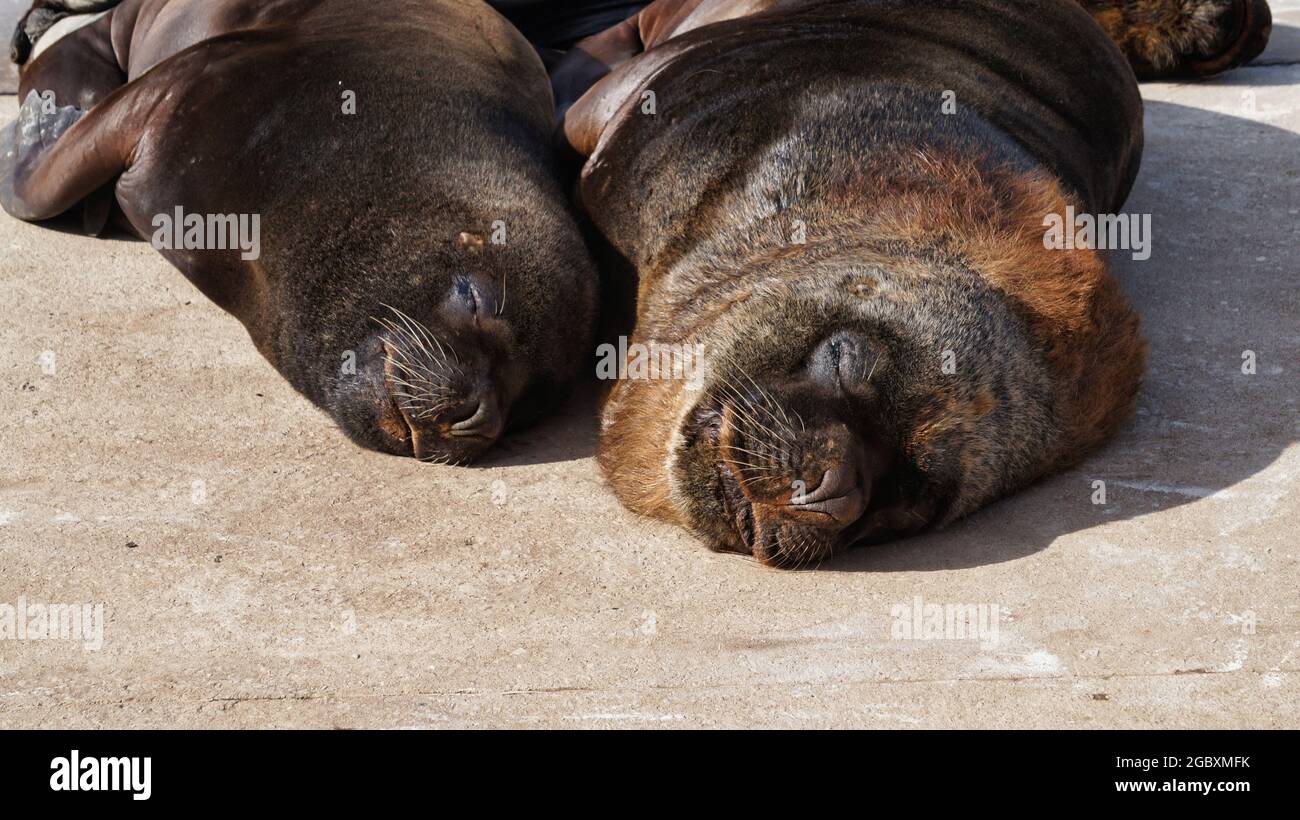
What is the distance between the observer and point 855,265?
421 cm

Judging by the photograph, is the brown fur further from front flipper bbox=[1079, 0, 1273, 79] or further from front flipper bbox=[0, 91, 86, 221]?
front flipper bbox=[1079, 0, 1273, 79]

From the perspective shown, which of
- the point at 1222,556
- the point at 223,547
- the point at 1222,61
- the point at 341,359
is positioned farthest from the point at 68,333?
the point at 1222,61

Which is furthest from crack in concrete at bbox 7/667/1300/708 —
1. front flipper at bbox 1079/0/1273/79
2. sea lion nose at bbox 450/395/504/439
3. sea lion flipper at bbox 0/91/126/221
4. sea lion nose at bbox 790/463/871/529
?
front flipper at bbox 1079/0/1273/79

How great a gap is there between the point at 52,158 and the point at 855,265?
11.5 feet

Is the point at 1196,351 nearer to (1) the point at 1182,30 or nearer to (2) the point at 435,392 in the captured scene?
(2) the point at 435,392

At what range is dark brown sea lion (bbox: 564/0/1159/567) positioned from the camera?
155 inches

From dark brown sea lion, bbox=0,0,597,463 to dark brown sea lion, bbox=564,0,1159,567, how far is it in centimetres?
33

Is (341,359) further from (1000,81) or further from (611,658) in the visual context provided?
(1000,81)

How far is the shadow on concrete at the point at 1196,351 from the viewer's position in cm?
425

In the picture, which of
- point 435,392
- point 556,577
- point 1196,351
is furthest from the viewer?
point 1196,351

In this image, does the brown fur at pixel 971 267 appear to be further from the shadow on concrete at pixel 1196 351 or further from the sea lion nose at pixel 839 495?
the sea lion nose at pixel 839 495

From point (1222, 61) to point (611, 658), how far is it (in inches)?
241

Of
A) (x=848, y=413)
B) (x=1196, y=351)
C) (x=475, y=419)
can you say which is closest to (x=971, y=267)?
(x=848, y=413)

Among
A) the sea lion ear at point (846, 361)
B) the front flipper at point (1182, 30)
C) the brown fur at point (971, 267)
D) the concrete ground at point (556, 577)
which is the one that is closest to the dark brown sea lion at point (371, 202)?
the concrete ground at point (556, 577)
